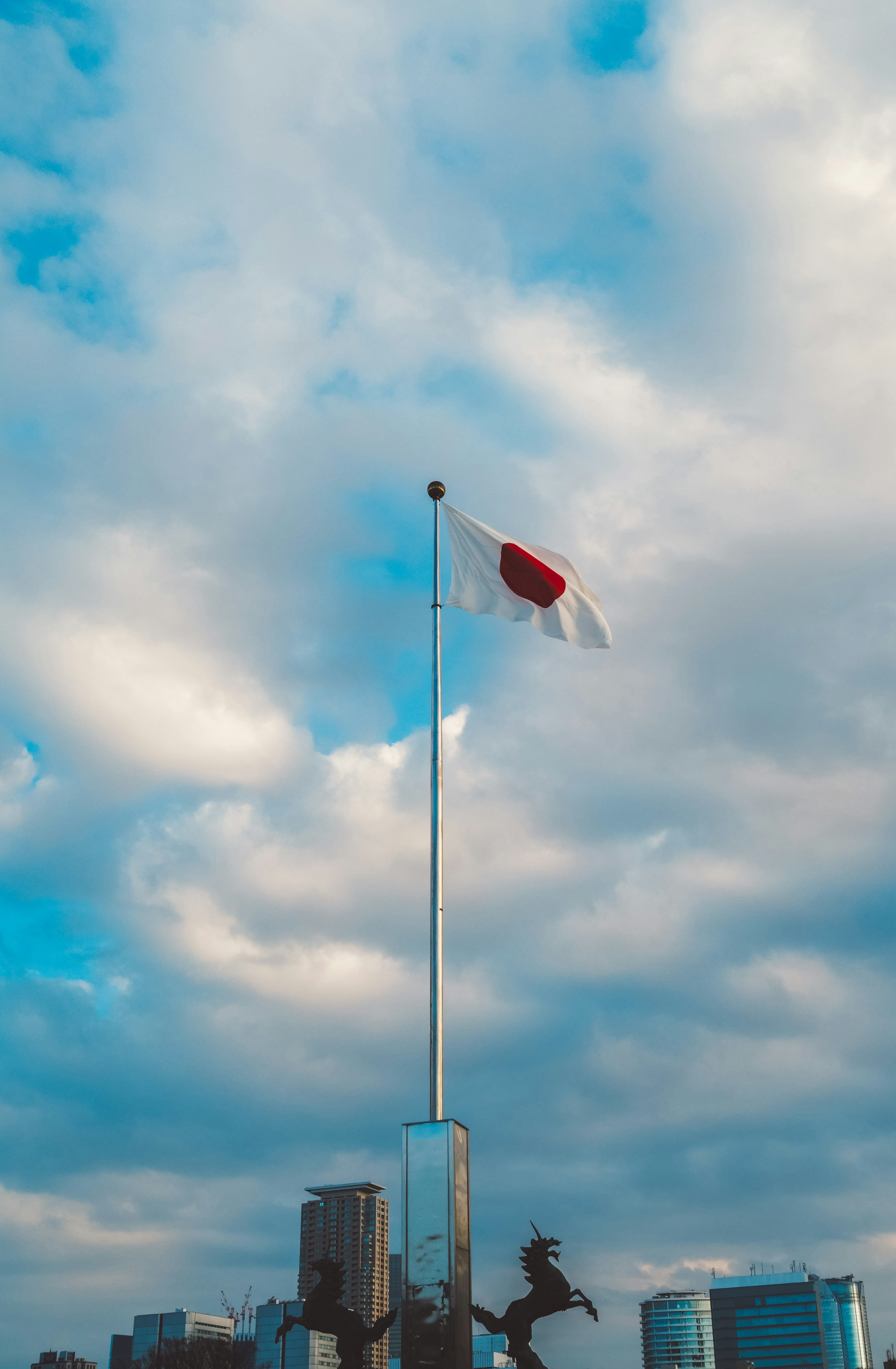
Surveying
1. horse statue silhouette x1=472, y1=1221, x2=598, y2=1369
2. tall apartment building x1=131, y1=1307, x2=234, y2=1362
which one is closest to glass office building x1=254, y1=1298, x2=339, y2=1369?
tall apartment building x1=131, y1=1307, x2=234, y2=1362

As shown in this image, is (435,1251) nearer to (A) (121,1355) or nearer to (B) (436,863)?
(B) (436,863)

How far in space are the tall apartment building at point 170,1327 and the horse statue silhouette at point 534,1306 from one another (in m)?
167

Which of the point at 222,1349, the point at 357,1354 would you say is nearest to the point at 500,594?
the point at 357,1354

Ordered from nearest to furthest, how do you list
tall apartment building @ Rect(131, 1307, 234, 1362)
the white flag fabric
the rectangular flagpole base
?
1. the rectangular flagpole base
2. the white flag fabric
3. tall apartment building @ Rect(131, 1307, 234, 1362)

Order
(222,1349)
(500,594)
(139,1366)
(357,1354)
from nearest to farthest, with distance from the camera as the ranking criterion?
(357,1354), (500,594), (222,1349), (139,1366)

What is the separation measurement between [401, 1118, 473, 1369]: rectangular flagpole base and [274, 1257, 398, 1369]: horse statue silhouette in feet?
7.03

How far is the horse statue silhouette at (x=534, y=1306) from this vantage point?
21750mm

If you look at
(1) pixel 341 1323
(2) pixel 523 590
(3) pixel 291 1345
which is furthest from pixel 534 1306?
(3) pixel 291 1345

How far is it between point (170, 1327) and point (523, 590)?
191m

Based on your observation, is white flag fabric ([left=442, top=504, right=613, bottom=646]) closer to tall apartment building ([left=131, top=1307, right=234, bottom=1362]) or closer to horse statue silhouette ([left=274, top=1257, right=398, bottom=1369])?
horse statue silhouette ([left=274, top=1257, right=398, bottom=1369])

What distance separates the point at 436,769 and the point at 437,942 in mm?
3412

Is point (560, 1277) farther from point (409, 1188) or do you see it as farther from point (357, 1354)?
point (409, 1188)

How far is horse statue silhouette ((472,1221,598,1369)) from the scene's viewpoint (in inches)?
856

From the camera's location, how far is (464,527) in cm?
2528
